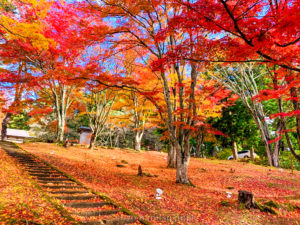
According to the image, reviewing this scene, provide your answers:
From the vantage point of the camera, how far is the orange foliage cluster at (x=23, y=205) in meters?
3.32

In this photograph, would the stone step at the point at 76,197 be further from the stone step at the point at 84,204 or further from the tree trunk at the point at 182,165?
the tree trunk at the point at 182,165

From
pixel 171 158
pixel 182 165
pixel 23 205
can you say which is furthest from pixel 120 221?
pixel 171 158

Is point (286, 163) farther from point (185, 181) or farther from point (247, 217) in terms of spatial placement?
point (247, 217)

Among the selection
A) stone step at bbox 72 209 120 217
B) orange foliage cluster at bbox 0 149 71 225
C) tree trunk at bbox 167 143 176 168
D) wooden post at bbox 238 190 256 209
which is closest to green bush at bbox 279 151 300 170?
tree trunk at bbox 167 143 176 168

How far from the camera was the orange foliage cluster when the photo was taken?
10.9 ft

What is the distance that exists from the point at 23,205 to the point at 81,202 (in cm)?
114

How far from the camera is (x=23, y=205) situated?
385 cm

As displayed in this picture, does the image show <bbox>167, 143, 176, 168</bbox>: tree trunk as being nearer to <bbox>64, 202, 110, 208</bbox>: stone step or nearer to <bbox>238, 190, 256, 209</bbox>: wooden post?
<bbox>238, 190, 256, 209</bbox>: wooden post

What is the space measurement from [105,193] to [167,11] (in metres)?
7.49

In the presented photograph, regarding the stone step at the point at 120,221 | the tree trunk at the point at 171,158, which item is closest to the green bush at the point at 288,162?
the tree trunk at the point at 171,158

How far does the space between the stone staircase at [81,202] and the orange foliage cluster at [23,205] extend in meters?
0.31

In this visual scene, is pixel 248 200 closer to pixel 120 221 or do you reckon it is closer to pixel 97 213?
pixel 120 221

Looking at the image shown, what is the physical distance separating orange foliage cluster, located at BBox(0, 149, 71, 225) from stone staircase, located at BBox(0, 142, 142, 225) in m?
0.31

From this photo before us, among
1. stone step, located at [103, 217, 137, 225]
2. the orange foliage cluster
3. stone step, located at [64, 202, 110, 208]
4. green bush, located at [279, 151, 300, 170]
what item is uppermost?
green bush, located at [279, 151, 300, 170]
